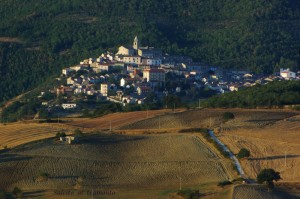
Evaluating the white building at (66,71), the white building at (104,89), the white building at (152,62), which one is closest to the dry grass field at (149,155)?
the white building at (104,89)


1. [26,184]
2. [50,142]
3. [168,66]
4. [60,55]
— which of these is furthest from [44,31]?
[26,184]

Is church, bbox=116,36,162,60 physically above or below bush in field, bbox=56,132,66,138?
above

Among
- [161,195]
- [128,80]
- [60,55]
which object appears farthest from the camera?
[60,55]

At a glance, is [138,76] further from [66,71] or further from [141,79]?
[66,71]

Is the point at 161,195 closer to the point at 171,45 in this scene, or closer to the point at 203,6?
the point at 171,45

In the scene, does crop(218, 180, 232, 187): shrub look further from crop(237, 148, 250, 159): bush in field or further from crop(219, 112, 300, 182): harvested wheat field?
crop(237, 148, 250, 159): bush in field

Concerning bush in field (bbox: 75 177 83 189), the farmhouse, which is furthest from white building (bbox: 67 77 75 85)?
bush in field (bbox: 75 177 83 189)

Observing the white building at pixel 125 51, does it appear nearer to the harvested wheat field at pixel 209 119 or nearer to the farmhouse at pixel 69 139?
the harvested wheat field at pixel 209 119
